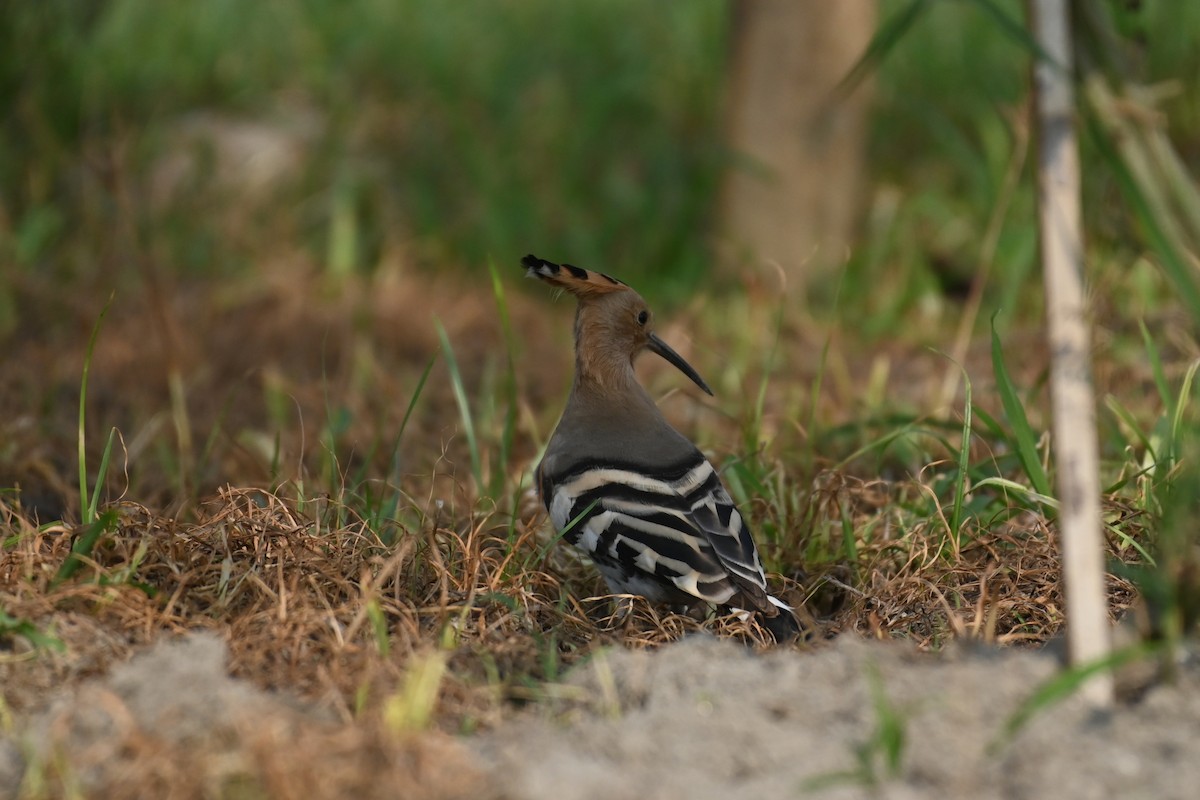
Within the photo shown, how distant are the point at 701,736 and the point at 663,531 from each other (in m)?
0.87

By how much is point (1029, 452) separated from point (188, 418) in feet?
9.05

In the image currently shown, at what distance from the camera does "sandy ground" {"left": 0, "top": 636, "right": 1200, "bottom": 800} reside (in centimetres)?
175

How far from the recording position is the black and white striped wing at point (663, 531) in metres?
2.67

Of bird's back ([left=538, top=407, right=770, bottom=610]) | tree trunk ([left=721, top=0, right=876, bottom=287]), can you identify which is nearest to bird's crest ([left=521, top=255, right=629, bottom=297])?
bird's back ([left=538, top=407, right=770, bottom=610])

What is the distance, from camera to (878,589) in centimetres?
275

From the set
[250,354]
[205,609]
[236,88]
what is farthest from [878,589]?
[236,88]

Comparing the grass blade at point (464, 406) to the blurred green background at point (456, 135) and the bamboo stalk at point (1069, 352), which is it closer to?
the bamboo stalk at point (1069, 352)

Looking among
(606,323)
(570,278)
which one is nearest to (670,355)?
(606,323)

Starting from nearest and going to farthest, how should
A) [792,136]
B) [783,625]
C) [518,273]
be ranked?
1. [783,625]
2. [792,136]
3. [518,273]

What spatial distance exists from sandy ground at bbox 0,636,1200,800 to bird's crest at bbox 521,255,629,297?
1.19 metres

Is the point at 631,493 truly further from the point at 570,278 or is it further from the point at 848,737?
the point at 848,737

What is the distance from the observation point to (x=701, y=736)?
1897 mm

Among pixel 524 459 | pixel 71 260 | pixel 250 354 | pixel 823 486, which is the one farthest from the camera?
pixel 71 260

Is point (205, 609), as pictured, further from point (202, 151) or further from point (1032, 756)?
point (202, 151)
